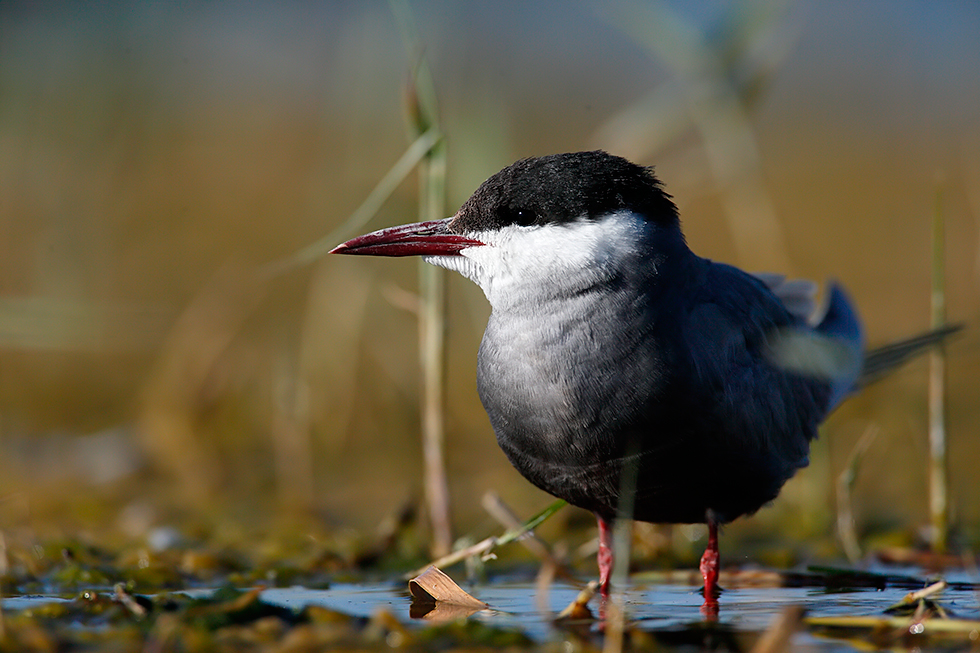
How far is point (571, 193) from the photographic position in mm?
3406

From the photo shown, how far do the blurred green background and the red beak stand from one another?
16.6 inches

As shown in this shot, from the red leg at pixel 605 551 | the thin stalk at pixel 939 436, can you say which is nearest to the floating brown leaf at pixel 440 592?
the red leg at pixel 605 551

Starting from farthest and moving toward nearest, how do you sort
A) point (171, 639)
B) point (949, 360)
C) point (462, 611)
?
point (949, 360) < point (462, 611) < point (171, 639)

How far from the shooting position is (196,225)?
10359 millimetres

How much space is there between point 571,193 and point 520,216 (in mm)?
186

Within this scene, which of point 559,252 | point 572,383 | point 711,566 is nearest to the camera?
point 572,383

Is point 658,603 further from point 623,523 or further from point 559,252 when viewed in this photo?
point 559,252

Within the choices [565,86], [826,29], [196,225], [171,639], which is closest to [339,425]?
[171,639]

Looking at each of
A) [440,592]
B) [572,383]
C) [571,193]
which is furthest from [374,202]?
[440,592]

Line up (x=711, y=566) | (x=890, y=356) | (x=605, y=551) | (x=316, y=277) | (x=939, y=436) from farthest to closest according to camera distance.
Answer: (x=316, y=277)
(x=890, y=356)
(x=939, y=436)
(x=605, y=551)
(x=711, y=566)

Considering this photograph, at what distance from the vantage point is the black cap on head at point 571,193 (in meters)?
3.41

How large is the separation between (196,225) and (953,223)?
6.82 metres

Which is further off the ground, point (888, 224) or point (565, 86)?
point (565, 86)

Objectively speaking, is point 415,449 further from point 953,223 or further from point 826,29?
point 826,29
